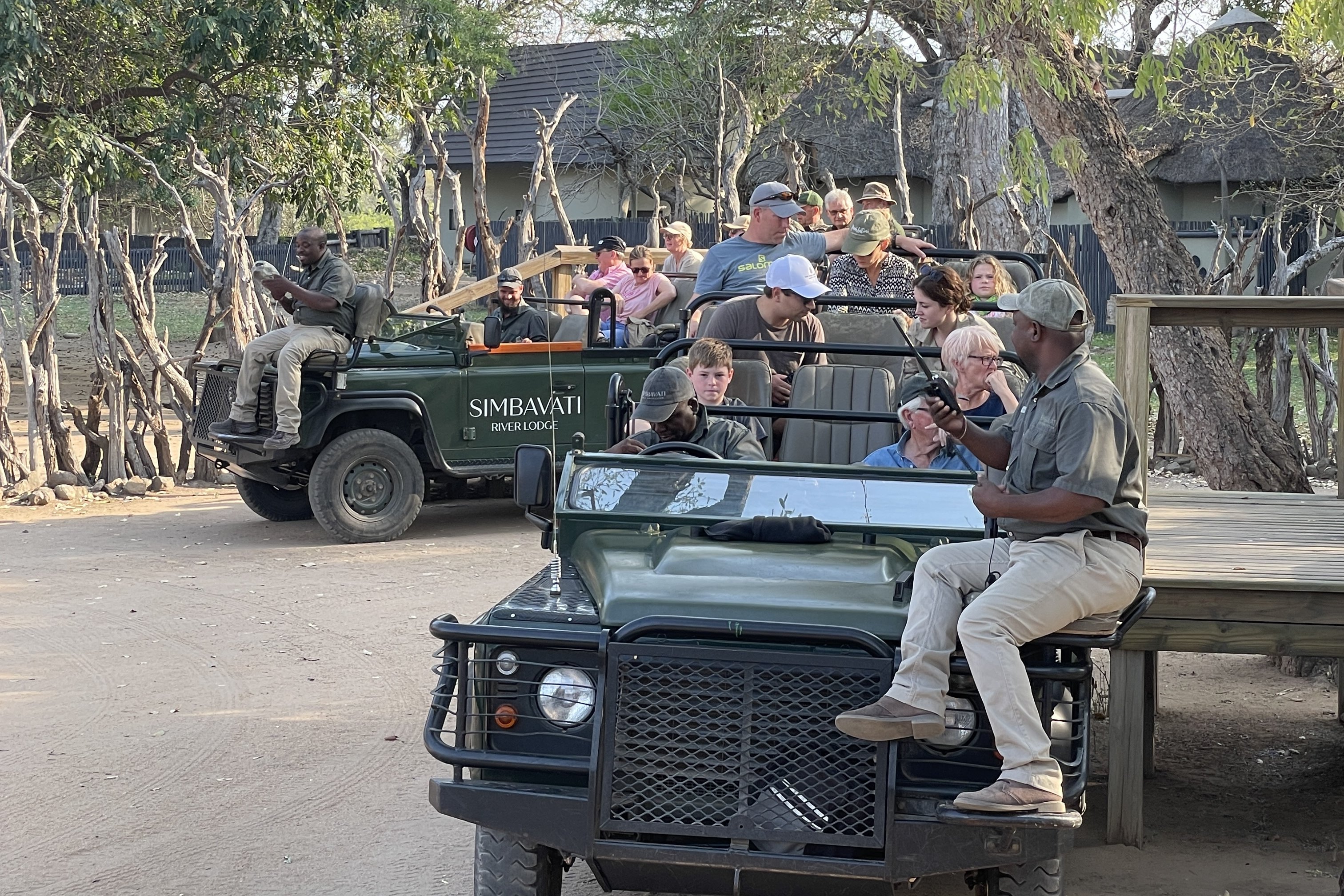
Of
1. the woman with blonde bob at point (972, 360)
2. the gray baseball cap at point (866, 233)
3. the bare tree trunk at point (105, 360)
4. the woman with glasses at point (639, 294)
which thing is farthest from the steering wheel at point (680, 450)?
the bare tree trunk at point (105, 360)

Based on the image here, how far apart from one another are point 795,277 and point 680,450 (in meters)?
1.56

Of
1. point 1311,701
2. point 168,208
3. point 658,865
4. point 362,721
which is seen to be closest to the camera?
point 658,865

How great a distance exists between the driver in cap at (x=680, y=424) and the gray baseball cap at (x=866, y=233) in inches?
123

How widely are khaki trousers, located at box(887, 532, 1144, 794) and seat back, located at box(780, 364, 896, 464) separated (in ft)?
6.46

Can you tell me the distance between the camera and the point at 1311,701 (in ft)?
24.9

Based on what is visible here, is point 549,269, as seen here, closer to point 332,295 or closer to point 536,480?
point 332,295

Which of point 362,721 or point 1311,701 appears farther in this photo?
point 1311,701

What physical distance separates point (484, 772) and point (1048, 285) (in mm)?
2027

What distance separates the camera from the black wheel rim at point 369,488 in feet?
35.4

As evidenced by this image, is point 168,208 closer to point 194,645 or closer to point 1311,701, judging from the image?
point 194,645

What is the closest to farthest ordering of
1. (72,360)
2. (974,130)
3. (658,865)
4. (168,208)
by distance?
1. (658,865)
2. (974,130)
3. (72,360)
4. (168,208)

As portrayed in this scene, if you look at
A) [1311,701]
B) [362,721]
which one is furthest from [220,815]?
[1311,701]

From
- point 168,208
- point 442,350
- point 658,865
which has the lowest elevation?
point 658,865

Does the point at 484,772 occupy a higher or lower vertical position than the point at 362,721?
higher
